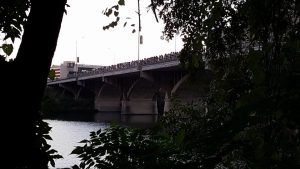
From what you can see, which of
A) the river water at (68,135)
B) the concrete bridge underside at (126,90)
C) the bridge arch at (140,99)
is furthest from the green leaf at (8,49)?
the bridge arch at (140,99)

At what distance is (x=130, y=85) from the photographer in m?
70.5

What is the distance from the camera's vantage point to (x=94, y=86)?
81.8 meters

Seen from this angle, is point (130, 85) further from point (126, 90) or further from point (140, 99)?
point (140, 99)

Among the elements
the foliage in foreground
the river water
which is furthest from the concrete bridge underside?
the foliage in foreground

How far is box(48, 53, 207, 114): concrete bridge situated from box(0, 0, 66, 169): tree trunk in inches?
1686

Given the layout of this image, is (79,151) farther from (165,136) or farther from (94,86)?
(94,86)

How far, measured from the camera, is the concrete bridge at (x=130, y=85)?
52938 mm

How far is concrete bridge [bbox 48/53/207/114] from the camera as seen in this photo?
174 ft

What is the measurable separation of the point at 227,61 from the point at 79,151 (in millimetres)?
1348

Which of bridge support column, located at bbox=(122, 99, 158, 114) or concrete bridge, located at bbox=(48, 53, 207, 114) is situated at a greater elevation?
concrete bridge, located at bbox=(48, 53, 207, 114)

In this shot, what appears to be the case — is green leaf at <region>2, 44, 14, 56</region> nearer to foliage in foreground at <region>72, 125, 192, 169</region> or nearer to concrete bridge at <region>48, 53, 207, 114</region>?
foliage in foreground at <region>72, 125, 192, 169</region>

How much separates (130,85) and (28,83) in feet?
225

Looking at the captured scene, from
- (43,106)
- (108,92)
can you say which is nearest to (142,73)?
(108,92)

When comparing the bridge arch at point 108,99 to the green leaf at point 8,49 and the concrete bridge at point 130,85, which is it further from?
the green leaf at point 8,49
